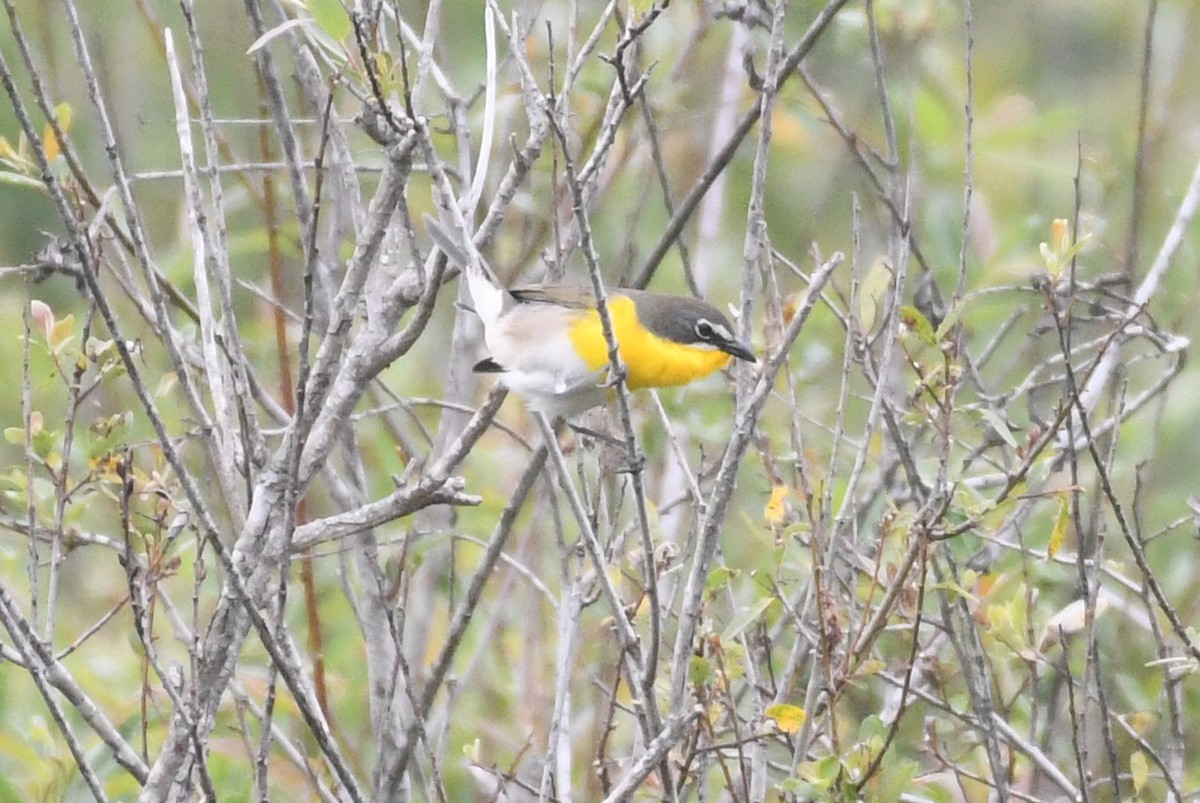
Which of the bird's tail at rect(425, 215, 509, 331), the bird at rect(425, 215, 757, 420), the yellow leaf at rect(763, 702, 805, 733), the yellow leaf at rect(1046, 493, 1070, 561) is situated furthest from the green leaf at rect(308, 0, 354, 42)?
the yellow leaf at rect(1046, 493, 1070, 561)

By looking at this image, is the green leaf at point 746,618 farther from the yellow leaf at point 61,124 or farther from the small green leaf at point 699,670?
the yellow leaf at point 61,124

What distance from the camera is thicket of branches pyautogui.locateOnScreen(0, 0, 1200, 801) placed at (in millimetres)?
2562

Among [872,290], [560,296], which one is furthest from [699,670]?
[560,296]

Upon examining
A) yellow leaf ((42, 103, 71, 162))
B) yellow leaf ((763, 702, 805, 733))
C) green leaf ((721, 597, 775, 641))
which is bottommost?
yellow leaf ((763, 702, 805, 733))

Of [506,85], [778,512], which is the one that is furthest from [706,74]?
[778,512]

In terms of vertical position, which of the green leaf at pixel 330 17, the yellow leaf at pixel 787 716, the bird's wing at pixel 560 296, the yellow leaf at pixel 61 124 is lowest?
the yellow leaf at pixel 787 716

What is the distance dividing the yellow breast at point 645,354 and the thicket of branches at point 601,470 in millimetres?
181

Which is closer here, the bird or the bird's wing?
the bird

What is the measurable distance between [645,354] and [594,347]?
0.42 feet

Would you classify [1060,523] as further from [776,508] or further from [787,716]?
[787,716]

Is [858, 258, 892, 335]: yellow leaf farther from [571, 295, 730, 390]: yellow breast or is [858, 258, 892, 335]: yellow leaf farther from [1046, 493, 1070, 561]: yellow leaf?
[571, 295, 730, 390]: yellow breast

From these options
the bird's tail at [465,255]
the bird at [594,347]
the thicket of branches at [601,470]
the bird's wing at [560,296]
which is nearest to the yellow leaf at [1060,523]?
the thicket of branches at [601,470]

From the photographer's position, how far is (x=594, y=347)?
3713mm

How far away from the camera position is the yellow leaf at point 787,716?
95.4 inches
